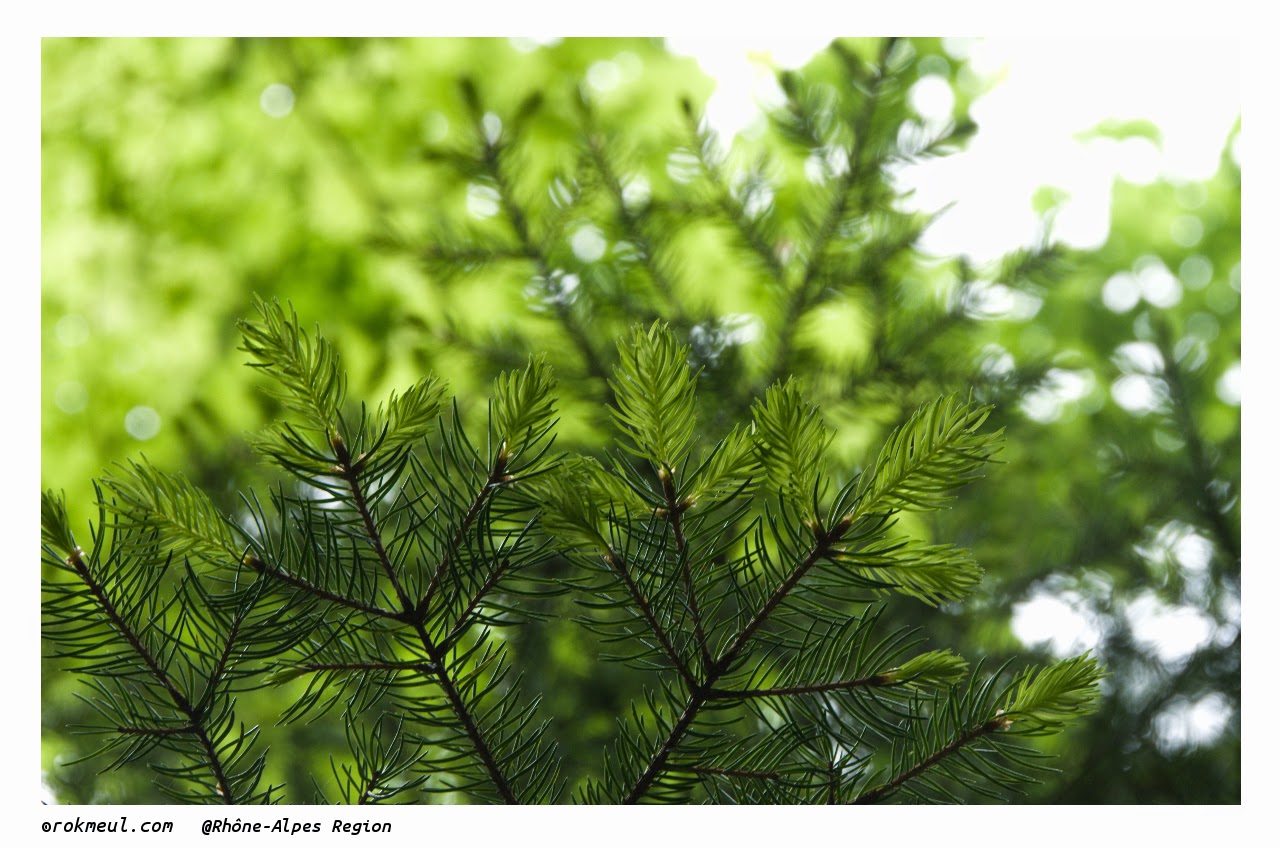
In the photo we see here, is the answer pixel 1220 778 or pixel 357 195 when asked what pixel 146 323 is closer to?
pixel 357 195

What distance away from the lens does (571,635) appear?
3.34 ft

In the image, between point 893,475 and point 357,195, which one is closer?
point 893,475

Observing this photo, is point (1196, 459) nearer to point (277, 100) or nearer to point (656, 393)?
point (656, 393)

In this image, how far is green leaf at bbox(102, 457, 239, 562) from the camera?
0.37 m

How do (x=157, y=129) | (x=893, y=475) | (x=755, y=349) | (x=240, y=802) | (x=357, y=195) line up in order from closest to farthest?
(x=893, y=475), (x=240, y=802), (x=755, y=349), (x=157, y=129), (x=357, y=195)

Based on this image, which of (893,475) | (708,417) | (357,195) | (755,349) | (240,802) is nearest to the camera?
(893,475)

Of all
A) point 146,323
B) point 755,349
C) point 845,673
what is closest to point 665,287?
point 755,349

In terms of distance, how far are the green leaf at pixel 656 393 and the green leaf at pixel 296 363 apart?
0.41 ft

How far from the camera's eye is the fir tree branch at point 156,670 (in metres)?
0.41

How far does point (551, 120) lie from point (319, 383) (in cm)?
202

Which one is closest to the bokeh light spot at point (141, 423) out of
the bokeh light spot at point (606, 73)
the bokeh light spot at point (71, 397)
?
the bokeh light spot at point (71, 397)

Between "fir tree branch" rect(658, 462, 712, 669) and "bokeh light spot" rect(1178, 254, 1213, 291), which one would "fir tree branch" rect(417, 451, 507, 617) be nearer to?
"fir tree branch" rect(658, 462, 712, 669)

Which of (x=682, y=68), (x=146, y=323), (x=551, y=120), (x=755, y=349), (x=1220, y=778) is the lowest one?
(x=1220, y=778)

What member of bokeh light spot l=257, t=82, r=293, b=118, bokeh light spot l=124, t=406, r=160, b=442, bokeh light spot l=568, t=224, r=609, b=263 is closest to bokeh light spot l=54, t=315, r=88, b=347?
bokeh light spot l=124, t=406, r=160, b=442
